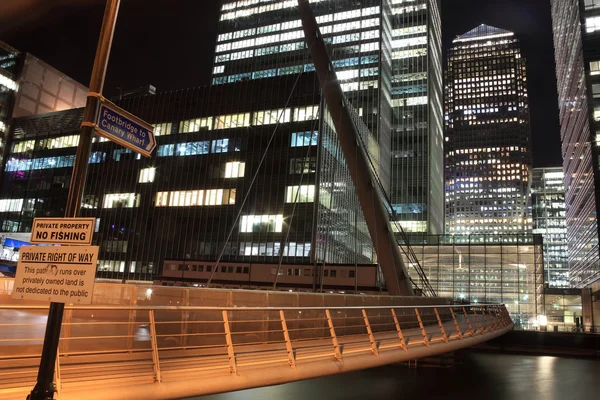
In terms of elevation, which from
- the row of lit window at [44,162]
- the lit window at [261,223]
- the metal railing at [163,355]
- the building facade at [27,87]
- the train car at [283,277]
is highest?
the building facade at [27,87]

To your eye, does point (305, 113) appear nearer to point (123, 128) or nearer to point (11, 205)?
point (11, 205)

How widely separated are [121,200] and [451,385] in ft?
210

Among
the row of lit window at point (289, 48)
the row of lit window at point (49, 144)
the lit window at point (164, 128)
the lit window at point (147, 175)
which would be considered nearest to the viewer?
the lit window at point (147, 175)

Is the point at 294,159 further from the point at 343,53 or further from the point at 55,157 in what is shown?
the point at 343,53

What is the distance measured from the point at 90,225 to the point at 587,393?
→ 21614 mm

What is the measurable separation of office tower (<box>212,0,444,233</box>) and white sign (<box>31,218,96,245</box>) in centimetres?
9004

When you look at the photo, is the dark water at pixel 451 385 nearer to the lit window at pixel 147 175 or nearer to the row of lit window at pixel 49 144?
the lit window at pixel 147 175

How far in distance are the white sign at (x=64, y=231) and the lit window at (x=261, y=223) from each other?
56452mm

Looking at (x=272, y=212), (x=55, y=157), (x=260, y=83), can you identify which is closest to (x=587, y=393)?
(x=272, y=212)

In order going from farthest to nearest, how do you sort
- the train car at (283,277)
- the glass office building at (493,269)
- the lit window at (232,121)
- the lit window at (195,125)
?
the lit window at (195,125), the lit window at (232,121), the glass office building at (493,269), the train car at (283,277)

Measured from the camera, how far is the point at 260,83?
231ft

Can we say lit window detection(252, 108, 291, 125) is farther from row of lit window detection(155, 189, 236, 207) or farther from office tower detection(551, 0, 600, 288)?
office tower detection(551, 0, 600, 288)

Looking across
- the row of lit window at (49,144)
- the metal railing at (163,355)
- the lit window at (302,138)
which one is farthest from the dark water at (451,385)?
the row of lit window at (49,144)

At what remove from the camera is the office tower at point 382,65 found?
335ft
